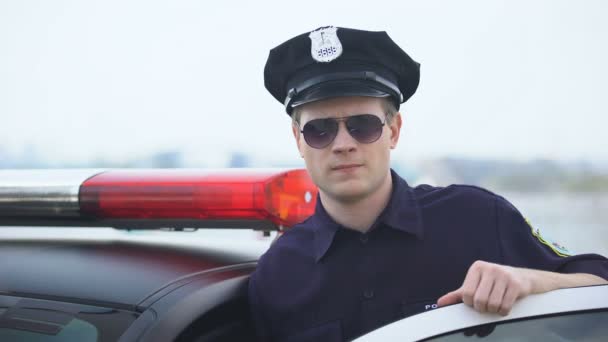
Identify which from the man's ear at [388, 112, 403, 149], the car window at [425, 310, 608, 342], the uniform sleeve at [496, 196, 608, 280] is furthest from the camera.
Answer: the man's ear at [388, 112, 403, 149]

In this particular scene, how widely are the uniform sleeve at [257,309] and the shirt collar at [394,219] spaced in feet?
0.59

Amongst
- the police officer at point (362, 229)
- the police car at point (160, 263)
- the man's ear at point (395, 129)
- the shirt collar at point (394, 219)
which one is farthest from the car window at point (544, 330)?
the man's ear at point (395, 129)

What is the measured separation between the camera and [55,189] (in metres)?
1.93

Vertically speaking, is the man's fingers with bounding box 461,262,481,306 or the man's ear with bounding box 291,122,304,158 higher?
the man's ear with bounding box 291,122,304,158

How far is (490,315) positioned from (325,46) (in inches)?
37.6

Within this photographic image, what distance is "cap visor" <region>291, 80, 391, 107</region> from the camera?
176cm

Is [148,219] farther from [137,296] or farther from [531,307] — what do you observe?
[531,307]

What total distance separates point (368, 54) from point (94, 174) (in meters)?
0.88

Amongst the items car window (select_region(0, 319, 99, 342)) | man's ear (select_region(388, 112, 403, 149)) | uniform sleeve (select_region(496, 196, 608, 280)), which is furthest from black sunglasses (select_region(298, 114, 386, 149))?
car window (select_region(0, 319, 99, 342))

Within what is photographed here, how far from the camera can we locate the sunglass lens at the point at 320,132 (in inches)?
69.9

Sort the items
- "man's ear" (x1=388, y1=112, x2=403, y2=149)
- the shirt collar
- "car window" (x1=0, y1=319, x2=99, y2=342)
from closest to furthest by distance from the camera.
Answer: "car window" (x1=0, y1=319, x2=99, y2=342), the shirt collar, "man's ear" (x1=388, y1=112, x2=403, y2=149)

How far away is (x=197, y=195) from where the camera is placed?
1.87m

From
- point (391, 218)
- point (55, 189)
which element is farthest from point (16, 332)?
point (391, 218)

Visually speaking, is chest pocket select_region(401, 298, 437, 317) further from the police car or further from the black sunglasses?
the black sunglasses
